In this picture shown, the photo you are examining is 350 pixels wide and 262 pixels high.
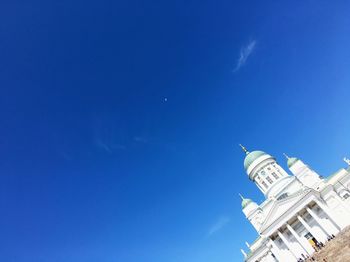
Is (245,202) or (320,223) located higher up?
(245,202)

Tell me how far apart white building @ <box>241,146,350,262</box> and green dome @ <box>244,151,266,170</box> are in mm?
9026

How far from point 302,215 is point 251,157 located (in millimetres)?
19125

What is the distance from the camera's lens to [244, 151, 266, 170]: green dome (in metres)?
64.2

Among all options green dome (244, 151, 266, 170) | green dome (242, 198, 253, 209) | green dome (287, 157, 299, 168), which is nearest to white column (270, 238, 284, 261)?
green dome (242, 198, 253, 209)

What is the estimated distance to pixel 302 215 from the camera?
47.7m

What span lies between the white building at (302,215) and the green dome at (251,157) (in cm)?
903

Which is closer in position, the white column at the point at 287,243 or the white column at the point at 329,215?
the white column at the point at 329,215

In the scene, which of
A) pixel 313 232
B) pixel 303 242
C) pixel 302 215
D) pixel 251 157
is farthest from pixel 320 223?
pixel 251 157

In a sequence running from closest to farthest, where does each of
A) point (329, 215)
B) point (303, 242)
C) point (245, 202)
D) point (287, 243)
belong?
point (329, 215) < point (303, 242) < point (287, 243) < point (245, 202)

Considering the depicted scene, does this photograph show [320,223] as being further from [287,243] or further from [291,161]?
[291,161]

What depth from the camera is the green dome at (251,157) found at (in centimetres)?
6420

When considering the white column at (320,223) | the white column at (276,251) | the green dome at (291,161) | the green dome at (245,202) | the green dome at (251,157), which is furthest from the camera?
the green dome at (251,157)

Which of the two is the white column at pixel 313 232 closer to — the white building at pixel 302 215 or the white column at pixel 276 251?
the white building at pixel 302 215

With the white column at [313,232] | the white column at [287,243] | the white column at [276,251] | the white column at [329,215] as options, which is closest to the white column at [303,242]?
the white column at [313,232]
